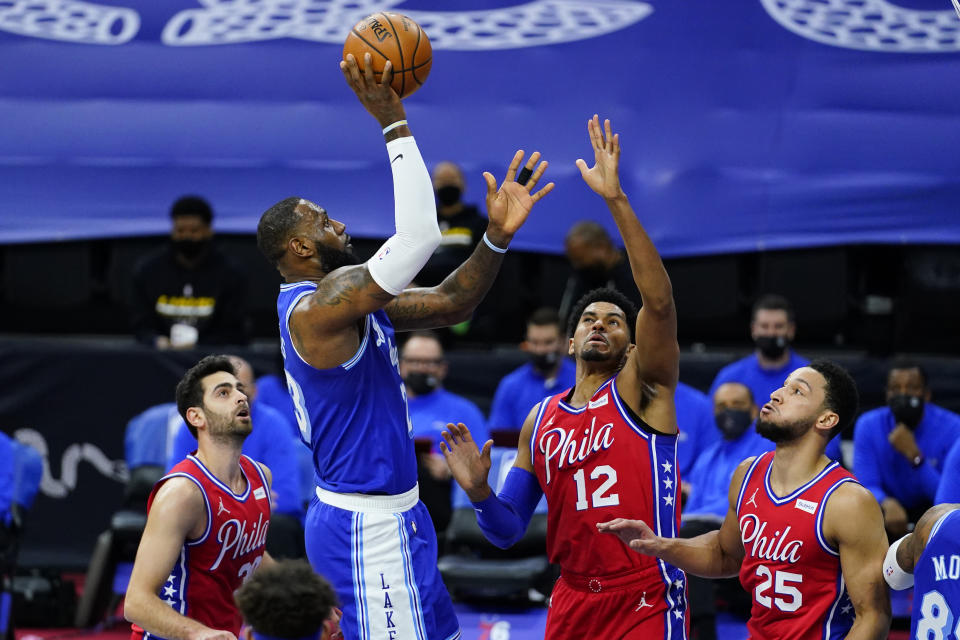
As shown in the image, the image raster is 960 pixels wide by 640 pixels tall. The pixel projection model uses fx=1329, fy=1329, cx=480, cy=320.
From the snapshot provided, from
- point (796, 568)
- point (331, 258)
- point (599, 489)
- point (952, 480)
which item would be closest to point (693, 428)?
point (952, 480)

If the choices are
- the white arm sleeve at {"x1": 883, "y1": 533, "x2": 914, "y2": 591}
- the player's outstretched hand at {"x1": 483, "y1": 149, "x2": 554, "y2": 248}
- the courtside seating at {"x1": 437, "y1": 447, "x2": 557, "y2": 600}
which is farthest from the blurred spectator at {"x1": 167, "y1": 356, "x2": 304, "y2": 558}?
the white arm sleeve at {"x1": 883, "y1": 533, "x2": 914, "y2": 591}

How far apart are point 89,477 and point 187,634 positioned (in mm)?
5203

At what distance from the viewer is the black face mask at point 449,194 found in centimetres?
955

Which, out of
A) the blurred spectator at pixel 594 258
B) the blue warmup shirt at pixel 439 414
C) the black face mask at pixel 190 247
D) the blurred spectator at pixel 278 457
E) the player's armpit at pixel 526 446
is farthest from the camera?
the black face mask at pixel 190 247

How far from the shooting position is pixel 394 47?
4961mm

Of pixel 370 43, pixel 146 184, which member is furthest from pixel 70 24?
pixel 370 43

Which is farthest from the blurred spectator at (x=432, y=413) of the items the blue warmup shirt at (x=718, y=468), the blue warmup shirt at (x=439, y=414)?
the blue warmup shirt at (x=718, y=468)

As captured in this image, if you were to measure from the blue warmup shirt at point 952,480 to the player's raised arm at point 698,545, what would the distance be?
1911 mm

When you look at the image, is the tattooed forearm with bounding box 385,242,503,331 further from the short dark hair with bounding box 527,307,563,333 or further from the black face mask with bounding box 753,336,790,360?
the black face mask with bounding box 753,336,790,360

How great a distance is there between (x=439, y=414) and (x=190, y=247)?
2.30m

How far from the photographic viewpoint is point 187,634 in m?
4.60

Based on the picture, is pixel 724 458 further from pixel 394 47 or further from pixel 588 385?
pixel 394 47

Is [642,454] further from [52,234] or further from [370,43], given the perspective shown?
[52,234]

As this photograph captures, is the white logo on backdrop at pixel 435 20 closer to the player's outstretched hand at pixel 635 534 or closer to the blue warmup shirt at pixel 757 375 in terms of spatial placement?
the blue warmup shirt at pixel 757 375
